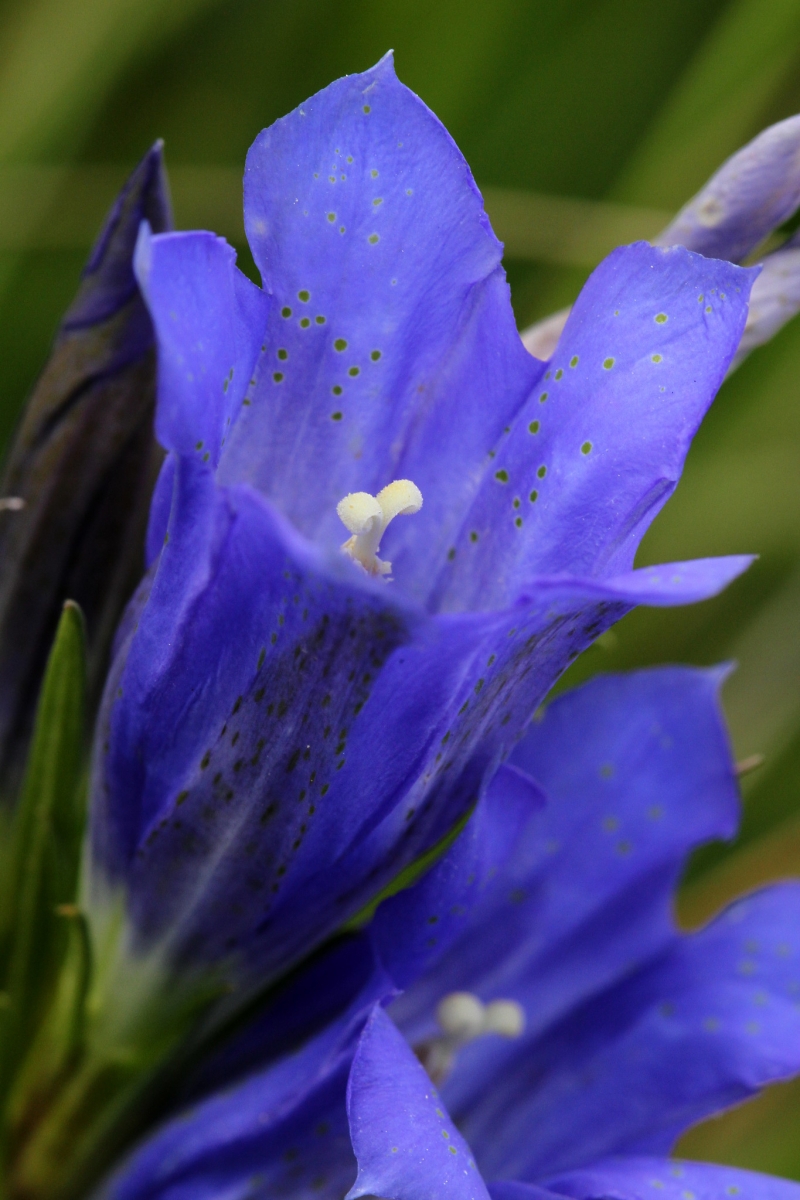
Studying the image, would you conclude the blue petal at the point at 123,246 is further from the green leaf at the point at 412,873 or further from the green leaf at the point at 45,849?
the green leaf at the point at 412,873

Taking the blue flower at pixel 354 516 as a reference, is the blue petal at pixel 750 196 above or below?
above

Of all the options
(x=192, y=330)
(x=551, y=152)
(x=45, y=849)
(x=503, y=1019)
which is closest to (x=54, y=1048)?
(x=45, y=849)

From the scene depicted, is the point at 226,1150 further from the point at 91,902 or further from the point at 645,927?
the point at 645,927

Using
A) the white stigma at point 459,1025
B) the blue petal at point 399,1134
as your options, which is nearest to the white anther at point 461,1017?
the white stigma at point 459,1025

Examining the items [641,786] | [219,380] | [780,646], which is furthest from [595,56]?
[219,380]

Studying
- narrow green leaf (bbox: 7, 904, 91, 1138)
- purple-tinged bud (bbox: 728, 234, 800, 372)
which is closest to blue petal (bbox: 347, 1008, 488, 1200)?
narrow green leaf (bbox: 7, 904, 91, 1138)

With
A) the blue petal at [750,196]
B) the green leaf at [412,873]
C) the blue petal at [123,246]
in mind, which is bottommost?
the green leaf at [412,873]
